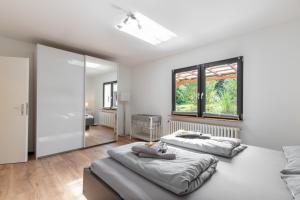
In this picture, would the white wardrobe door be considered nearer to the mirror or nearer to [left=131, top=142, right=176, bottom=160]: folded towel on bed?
the mirror

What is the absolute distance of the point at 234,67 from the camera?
286 centimetres

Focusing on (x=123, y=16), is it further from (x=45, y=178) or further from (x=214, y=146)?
(x=45, y=178)

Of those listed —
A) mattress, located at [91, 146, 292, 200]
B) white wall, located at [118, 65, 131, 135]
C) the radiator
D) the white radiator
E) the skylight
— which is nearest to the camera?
mattress, located at [91, 146, 292, 200]

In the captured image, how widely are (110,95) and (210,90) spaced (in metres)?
2.56

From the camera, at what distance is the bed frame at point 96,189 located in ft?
3.79

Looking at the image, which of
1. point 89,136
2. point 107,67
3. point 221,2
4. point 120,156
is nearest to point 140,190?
point 120,156

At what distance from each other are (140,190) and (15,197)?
1692 millimetres

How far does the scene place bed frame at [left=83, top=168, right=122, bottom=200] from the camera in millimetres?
1156

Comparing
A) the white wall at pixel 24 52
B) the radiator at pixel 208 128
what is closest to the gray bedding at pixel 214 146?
the radiator at pixel 208 128

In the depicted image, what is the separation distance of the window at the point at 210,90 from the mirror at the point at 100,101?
1683 mm

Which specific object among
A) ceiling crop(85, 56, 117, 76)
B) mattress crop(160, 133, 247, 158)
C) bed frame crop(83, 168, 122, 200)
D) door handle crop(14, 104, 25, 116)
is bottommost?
bed frame crop(83, 168, 122, 200)

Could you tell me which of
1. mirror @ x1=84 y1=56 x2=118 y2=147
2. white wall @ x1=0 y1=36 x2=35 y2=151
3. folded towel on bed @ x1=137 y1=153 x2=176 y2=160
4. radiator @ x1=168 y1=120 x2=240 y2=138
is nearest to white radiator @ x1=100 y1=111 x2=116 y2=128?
mirror @ x1=84 y1=56 x2=118 y2=147

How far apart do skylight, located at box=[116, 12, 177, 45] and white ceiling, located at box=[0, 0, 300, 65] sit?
0.37 ft

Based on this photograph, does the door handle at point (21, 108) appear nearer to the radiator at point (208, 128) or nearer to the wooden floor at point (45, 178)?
the wooden floor at point (45, 178)
